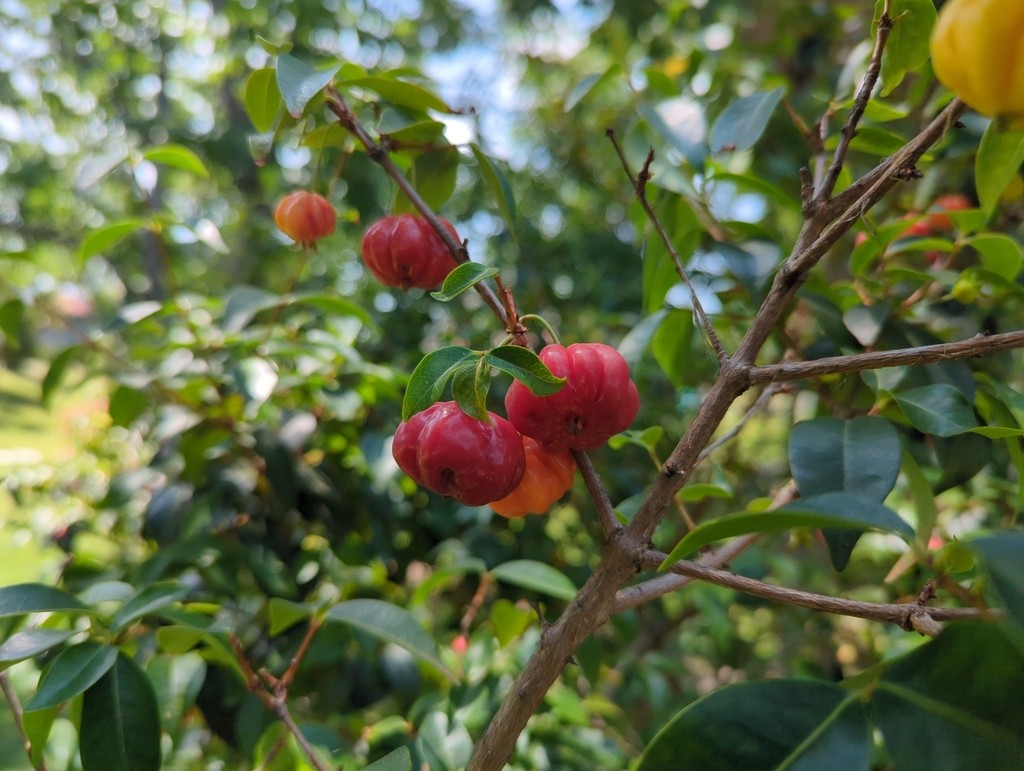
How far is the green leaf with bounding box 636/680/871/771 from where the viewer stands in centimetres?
40

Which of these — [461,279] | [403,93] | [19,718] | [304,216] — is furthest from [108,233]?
[461,279]

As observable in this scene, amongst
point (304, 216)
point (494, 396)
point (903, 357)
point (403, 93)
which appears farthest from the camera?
point (494, 396)

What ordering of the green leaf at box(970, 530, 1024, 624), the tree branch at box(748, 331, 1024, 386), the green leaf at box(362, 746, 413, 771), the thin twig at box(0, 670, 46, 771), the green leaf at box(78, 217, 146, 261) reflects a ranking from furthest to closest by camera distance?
1. the green leaf at box(78, 217, 146, 261)
2. the thin twig at box(0, 670, 46, 771)
3. the green leaf at box(362, 746, 413, 771)
4. the tree branch at box(748, 331, 1024, 386)
5. the green leaf at box(970, 530, 1024, 624)

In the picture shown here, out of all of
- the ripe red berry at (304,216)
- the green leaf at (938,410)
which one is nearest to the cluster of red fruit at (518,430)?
the green leaf at (938,410)

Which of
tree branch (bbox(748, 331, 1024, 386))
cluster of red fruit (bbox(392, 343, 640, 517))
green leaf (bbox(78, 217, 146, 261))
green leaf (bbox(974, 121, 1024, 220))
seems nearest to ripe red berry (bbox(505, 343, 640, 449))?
cluster of red fruit (bbox(392, 343, 640, 517))

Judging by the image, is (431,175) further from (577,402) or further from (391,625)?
(391,625)

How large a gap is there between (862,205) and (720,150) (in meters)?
0.49

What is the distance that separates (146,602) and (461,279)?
51 cm

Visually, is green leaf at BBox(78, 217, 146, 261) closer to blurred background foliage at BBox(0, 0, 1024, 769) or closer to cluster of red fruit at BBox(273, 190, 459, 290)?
blurred background foliage at BBox(0, 0, 1024, 769)

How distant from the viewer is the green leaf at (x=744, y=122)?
3.06 feet

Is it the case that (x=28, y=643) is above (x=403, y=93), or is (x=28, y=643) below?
below

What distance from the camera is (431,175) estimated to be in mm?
821

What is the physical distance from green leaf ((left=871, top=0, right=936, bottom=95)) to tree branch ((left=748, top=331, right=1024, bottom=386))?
1.02ft

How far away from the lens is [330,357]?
1301 millimetres
